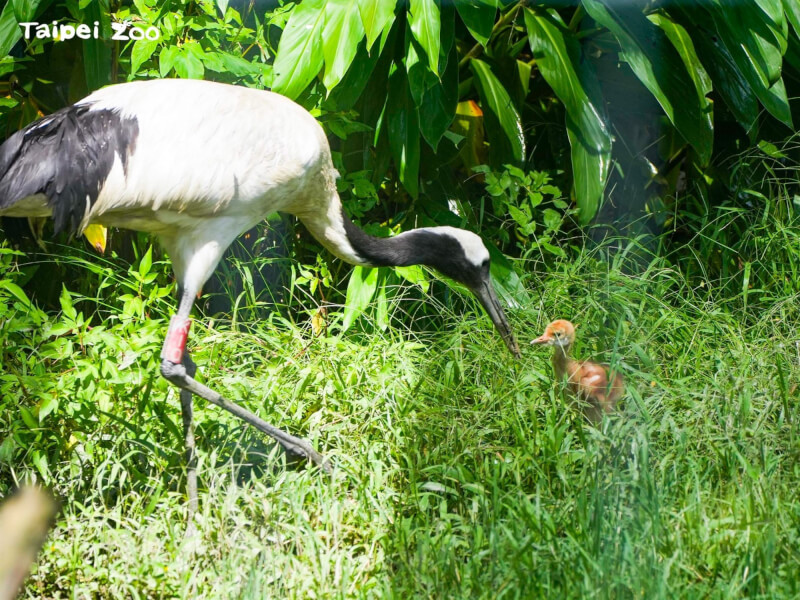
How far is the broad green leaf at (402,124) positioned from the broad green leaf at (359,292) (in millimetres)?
473

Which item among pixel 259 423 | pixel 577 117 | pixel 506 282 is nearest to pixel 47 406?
pixel 259 423

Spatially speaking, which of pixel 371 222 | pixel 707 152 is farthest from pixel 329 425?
pixel 707 152

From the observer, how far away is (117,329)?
360 cm

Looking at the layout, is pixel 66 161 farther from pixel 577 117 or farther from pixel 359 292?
pixel 577 117

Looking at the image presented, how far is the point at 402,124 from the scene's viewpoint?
406 centimetres

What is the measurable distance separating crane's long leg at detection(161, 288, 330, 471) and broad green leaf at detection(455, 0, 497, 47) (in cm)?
160

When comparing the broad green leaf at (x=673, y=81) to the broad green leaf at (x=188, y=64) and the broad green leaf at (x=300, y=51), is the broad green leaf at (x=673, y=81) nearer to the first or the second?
the broad green leaf at (x=300, y=51)

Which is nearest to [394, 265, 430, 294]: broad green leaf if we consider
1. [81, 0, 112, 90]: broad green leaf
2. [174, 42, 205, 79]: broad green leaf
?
[174, 42, 205, 79]: broad green leaf

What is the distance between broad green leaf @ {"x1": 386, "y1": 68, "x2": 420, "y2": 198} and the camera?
4031mm

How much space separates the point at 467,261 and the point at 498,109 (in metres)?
0.83

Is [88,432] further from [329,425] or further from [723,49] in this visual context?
[723,49]

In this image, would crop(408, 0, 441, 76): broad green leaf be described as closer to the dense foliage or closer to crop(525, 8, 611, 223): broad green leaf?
the dense foliage

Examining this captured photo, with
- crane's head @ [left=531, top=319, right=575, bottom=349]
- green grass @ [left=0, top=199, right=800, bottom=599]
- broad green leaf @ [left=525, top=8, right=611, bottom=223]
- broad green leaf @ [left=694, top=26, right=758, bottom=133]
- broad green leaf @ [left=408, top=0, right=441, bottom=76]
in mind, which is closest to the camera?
green grass @ [left=0, top=199, right=800, bottom=599]
